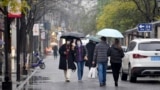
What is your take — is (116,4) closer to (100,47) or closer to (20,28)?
(20,28)

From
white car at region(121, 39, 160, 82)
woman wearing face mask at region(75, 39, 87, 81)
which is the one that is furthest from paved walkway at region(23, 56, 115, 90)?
white car at region(121, 39, 160, 82)

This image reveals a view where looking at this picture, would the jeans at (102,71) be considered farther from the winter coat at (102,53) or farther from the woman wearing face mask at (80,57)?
the woman wearing face mask at (80,57)

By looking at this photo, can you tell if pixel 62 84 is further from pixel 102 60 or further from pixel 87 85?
pixel 102 60

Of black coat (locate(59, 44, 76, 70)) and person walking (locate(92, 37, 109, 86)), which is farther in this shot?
A: black coat (locate(59, 44, 76, 70))

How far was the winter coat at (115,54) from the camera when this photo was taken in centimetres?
2220

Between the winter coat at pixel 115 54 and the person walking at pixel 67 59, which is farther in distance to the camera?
the person walking at pixel 67 59

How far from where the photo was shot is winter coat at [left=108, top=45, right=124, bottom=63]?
22.2 metres

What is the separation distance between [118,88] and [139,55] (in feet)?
9.49

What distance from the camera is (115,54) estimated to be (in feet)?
73.2

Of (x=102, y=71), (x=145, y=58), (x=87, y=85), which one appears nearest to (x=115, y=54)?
(x=102, y=71)

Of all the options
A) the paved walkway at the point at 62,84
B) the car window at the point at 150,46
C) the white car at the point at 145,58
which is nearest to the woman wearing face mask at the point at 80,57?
the paved walkway at the point at 62,84

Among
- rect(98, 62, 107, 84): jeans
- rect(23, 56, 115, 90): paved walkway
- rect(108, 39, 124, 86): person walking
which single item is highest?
rect(108, 39, 124, 86): person walking

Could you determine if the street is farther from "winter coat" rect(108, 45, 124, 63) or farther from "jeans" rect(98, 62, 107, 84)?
"winter coat" rect(108, 45, 124, 63)

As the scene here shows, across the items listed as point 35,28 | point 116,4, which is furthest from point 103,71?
point 116,4
